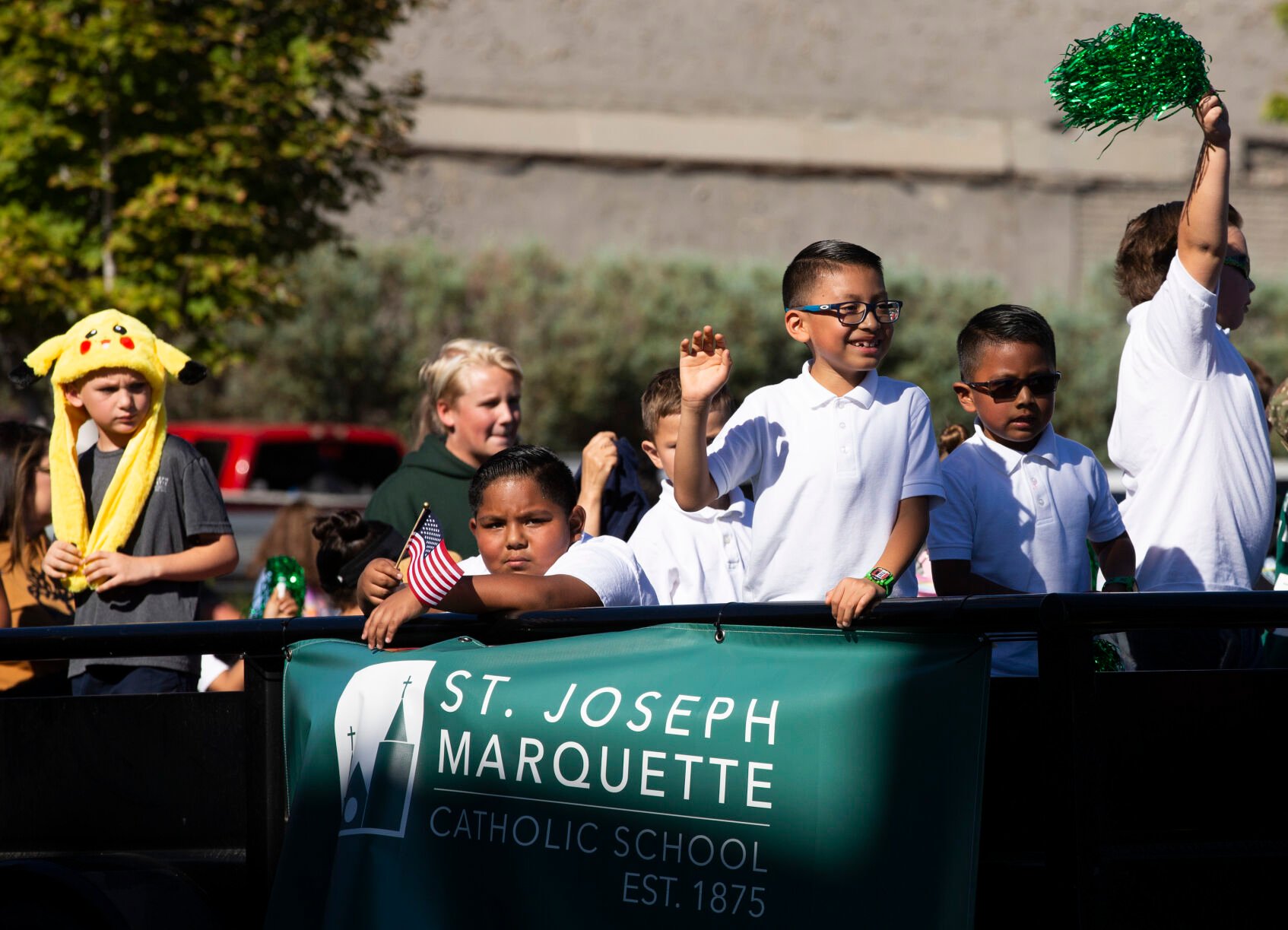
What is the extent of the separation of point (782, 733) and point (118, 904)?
4.46ft

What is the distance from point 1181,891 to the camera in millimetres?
2367

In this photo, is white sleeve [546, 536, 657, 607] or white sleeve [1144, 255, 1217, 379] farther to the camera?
white sleeve [1144, 255, 1217, 379]

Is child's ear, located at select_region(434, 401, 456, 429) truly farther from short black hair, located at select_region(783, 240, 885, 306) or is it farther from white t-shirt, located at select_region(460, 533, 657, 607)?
short black hair, located at select_region(783, 240, 885, 306)

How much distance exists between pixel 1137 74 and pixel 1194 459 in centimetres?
89

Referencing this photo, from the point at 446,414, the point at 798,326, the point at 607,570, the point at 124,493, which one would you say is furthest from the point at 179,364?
the point at 798,326

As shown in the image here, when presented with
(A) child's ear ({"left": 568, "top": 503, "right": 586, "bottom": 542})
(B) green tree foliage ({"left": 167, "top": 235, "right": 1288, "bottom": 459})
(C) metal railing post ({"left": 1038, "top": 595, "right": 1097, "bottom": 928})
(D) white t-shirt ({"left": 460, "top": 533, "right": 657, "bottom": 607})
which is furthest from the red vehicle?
(C) metal railing post ({"left": 1038, "top": 595, "right": 1097, "bottom": 928})

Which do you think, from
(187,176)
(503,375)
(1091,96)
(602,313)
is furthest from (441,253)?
(1091,96)

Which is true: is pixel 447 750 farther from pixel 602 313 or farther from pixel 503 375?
pixel 602 313

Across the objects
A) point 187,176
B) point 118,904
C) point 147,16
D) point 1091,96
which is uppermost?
point 147,16

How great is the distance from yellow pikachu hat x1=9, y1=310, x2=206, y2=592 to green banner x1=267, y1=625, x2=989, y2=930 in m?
1.53

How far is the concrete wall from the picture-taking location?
90.4 ft

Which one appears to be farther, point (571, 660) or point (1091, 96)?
point (1091, 96)

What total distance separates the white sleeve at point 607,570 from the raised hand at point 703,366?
1.56 ft

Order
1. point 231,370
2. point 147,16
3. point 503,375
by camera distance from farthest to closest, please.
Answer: point 231,370
point 147,16
point 503,375
